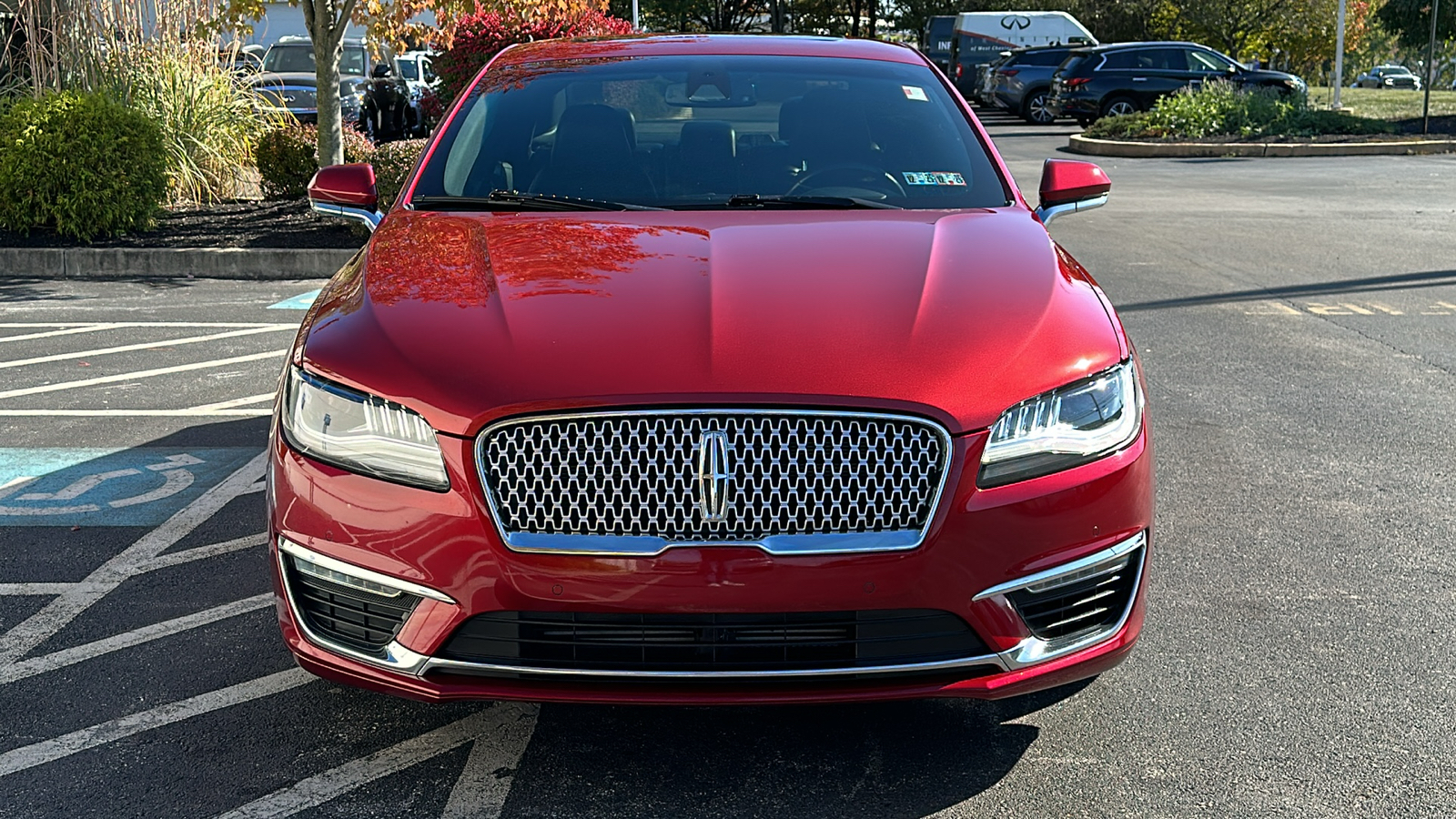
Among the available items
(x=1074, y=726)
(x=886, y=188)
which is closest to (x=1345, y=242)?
(x=886, y=188)

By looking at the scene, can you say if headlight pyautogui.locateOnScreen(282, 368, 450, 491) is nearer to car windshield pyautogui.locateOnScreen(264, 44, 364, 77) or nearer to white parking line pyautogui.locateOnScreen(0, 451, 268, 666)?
white parking line pyautogui.locateOnScreen(0, 451, 268, 666)

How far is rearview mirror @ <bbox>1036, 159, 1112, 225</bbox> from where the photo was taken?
4625 mm

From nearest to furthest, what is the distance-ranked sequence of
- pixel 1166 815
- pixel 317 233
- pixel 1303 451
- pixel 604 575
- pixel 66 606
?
pixel 604 575
pixel 1166 815
pixel 66 606
pixel 1303 451
pixel 317 233

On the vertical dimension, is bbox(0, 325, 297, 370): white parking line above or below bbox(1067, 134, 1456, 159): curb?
below

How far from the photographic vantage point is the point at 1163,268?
10852 millimetres

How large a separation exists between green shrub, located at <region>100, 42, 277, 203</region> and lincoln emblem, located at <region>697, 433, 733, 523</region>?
37.7ft

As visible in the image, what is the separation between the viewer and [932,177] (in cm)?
433

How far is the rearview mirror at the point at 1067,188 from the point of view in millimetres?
4625

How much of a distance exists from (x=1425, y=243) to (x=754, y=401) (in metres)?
11.2

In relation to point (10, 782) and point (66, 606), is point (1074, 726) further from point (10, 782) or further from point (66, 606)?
point (66, 606)

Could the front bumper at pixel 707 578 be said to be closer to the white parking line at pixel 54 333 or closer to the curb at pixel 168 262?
the white parking line at pixel 54 333

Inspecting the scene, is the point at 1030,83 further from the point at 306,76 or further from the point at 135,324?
the point at 135,324

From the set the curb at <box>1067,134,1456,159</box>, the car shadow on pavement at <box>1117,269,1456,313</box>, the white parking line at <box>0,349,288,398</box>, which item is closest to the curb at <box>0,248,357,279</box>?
the white parking line at <box>0,349,288,398</box>

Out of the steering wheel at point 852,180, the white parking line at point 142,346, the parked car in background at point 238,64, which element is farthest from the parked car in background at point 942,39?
the steering wheel at point 852,180
